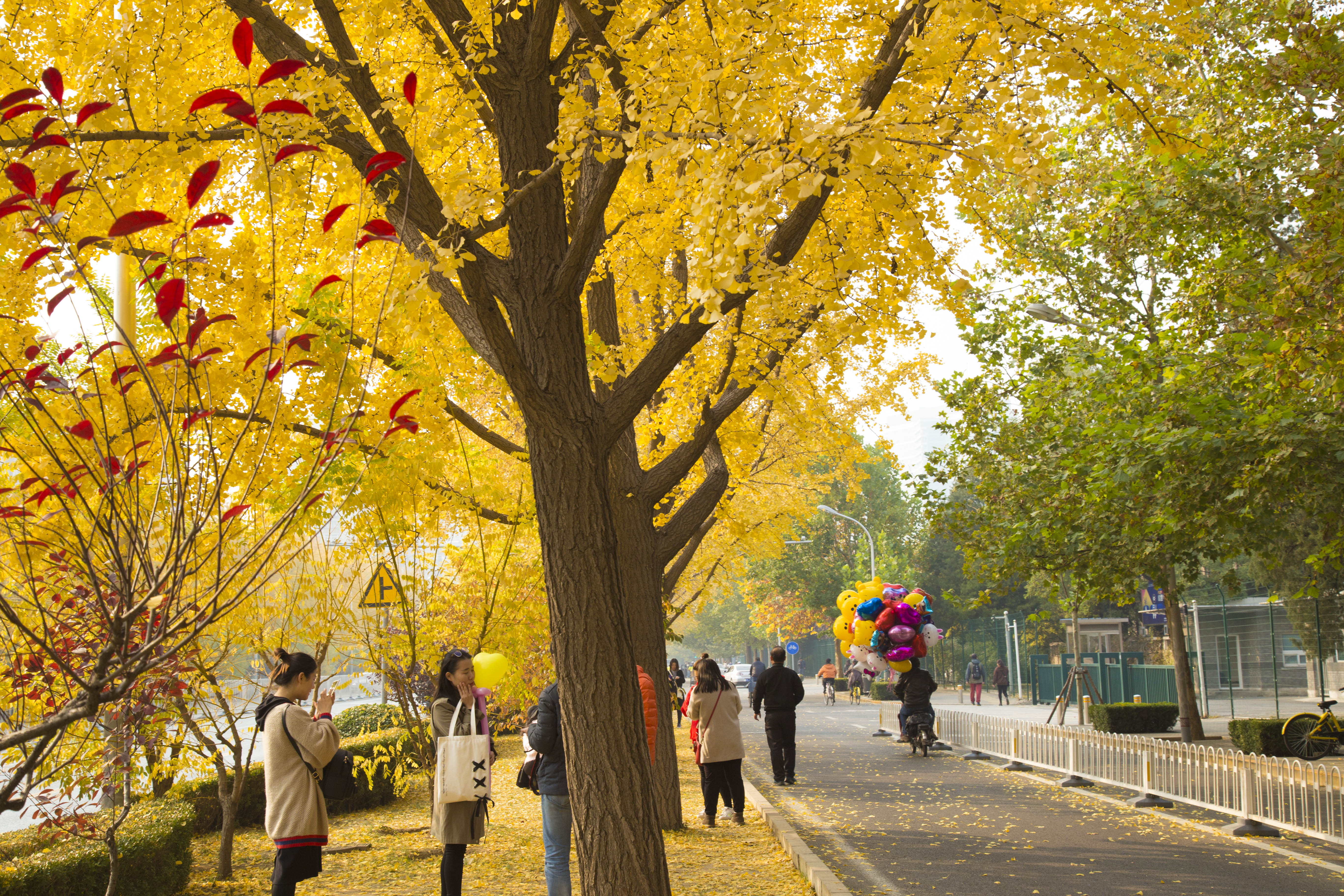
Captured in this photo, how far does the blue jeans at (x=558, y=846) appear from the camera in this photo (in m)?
6.31

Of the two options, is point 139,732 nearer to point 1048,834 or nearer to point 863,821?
point 863,821

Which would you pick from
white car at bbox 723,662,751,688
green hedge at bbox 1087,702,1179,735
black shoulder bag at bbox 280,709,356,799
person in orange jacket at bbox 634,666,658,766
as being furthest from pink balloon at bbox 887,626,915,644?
white car at bbox 723,662,751,688

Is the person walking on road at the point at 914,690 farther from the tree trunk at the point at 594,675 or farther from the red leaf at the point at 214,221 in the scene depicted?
the red leaf at the point at 214,221

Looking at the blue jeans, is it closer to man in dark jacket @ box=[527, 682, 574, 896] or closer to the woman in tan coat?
man in dark jacket @ box=[527, 682, 574, 896]

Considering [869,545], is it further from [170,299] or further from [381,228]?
[170,299]

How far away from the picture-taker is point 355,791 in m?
11.4

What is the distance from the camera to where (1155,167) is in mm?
11844

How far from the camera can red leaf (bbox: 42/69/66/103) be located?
2.52 meters

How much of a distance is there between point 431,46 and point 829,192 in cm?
339

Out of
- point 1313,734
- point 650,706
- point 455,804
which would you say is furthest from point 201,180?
point 1313,734

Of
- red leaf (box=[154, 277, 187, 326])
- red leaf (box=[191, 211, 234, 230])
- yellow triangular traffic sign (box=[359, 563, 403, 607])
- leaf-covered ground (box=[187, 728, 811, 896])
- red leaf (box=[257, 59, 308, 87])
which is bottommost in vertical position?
leaf-covered ground (box=[187, 728, 811, 896])

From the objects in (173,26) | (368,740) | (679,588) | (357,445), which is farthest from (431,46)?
(679,588)

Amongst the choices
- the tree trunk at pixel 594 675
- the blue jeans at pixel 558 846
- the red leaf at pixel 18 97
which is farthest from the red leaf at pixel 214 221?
the blue jeans at pixel 558 846

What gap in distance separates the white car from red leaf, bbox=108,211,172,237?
5368cm
